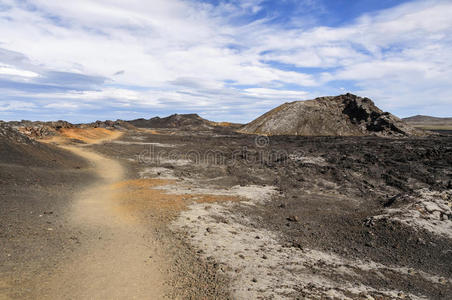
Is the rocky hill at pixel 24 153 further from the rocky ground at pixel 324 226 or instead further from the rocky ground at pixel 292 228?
the rocky ground at pixel 324 226

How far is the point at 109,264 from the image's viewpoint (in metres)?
5.61

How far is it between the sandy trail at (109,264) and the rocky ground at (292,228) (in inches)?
13.6

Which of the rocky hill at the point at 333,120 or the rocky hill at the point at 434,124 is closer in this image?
the rocky hill at the point at 333,120

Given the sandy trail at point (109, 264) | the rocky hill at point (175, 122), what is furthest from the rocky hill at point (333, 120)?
the sandy trail at point (109, 264)

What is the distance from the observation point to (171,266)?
5727mm

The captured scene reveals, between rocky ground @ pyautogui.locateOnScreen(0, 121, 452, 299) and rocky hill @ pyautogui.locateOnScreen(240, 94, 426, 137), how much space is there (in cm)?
2569

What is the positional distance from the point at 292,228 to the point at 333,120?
131 feet

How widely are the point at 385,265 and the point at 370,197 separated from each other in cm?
666

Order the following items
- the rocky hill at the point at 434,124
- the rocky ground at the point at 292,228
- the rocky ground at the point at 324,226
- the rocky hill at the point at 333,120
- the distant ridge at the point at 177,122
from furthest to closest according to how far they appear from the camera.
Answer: the rocky hill at the point at 434,124 < the distant ridge at the point at 177,122 < the rocky hill at the point at 333,120 < the rocky ground at the point at 324,226 < the rocky ground at the point at 292,228

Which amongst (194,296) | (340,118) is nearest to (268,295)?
(194,296)

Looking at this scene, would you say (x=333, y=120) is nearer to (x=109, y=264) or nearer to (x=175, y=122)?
(x=109, y=264)

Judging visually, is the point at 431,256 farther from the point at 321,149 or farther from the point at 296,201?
the point at 321,149

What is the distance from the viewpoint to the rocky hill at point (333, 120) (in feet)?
136

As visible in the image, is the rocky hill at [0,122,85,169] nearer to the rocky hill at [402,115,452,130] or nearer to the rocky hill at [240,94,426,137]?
the rocky hill at [240,94,426,137]
